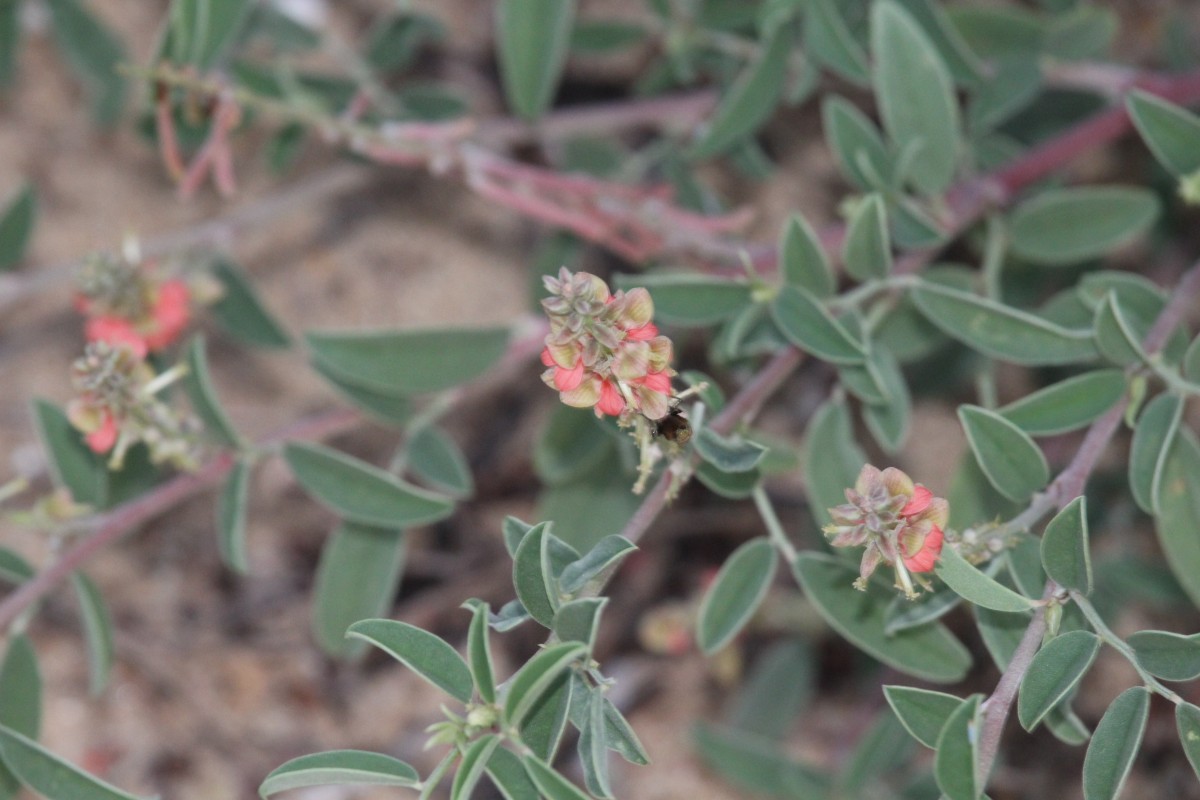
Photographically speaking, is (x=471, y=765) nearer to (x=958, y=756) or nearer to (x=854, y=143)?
(x=958, y=756)

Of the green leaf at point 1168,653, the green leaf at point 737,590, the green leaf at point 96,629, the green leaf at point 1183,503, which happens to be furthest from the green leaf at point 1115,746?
the green leaf at point 96,629

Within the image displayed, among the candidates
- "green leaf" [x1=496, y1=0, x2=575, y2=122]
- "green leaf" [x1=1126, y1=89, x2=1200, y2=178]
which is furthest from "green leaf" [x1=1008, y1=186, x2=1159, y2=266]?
"green leaf" [x1=496, y1=0, x2=575, y2=122]

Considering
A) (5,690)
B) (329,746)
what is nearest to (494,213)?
(329,746)

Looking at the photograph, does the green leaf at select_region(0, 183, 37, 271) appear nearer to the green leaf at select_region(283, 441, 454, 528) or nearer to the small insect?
the green leaf at select_region(283, 441, 454, 528)

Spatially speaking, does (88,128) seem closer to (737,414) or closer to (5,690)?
(5,690)

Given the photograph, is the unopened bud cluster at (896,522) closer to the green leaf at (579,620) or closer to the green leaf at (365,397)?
the green leaf at (579,620)

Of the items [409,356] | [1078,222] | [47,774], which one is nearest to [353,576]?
[409,356]
